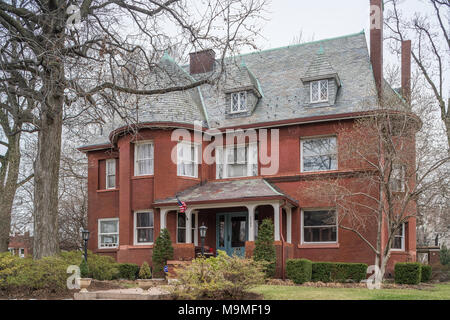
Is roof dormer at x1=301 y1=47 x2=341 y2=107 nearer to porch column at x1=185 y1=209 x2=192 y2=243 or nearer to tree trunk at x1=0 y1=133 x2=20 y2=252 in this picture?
porch column at x1=185 y1=209 x2=192 y2=243

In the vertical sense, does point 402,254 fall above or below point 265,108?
below

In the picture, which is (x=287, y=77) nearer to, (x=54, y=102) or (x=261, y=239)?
(x=261, y=239)

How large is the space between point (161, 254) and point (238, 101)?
7.53 meters

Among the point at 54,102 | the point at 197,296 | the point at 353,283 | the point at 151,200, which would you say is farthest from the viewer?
the point at 151,200

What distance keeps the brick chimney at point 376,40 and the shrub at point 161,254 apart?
10.8 metres

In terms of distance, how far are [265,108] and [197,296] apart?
13.0 metres

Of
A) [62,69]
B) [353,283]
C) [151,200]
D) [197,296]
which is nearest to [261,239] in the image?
[353,283]

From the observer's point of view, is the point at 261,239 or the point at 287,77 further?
the point at 287,77

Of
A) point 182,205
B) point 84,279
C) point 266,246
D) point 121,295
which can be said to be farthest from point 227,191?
point 121,295

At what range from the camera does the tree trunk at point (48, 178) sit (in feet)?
47.7

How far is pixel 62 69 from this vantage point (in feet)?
43.6

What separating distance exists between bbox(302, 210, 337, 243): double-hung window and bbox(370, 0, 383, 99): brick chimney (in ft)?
19.4

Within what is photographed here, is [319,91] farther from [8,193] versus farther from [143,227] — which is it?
[8,193]
